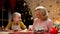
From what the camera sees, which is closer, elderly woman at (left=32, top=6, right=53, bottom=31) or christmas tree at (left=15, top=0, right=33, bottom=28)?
elderly woman at (left=32, top=6, right=53, bottom=31)

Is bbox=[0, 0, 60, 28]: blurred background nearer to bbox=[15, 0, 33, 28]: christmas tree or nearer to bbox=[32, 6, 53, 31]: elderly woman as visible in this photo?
bbox=[15, 0, 33, 28]: christmas tree

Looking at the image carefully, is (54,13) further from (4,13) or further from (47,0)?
(4,13)

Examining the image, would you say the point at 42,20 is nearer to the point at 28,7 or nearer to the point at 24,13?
the point at 24,13

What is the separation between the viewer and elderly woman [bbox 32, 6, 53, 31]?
2398 mm

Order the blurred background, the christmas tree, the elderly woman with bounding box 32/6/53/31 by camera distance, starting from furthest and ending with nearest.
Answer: the blurred background < the christmas tree < the elderly woman with bounding box 32/6/53/31

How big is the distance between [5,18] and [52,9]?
1.95 meters

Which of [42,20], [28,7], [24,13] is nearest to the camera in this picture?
[42,20]

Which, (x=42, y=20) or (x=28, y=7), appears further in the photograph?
(x=28, y=7)

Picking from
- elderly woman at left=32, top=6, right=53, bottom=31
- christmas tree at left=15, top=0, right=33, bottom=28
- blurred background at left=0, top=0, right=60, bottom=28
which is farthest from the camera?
blurred background at left=0, top=0, right=60, bottom=28

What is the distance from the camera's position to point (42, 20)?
8.24 feet

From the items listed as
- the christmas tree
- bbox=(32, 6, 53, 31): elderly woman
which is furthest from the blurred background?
bbox=(32, 6, 53, 31): elderly woman

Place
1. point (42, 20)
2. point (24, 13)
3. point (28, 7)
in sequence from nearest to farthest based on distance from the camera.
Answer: point (42, 20), point (24, 13), point (28, 7)

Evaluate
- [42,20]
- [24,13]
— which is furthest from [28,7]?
[42,20]

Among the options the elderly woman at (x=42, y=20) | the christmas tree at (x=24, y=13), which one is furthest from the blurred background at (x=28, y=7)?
the elderly woman at (x=42, y=20)
